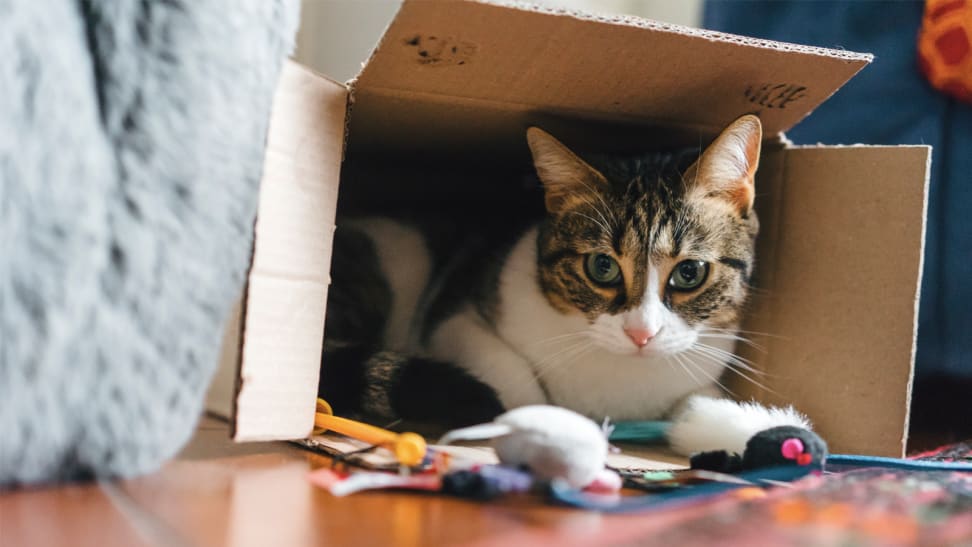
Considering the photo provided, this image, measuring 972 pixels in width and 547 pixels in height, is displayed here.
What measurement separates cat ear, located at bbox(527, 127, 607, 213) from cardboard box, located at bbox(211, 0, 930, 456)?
0.05 meters

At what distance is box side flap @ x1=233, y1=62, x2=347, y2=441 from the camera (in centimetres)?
77

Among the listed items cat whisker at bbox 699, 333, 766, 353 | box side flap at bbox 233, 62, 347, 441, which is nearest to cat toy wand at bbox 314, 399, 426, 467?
box side flap at bbox 233, 62, 347, 441

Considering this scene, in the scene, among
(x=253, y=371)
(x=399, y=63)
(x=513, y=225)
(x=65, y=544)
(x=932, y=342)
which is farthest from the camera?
(x=513, y=225)

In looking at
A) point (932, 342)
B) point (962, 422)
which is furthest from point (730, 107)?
point (962, 422)

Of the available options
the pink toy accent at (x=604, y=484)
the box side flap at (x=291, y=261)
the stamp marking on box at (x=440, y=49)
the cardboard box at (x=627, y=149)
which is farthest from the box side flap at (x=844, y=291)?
the box side flap at (x=291, y=261)

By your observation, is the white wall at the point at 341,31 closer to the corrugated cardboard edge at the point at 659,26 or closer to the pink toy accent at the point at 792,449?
the corrugated cardboard edge at the point at 659,26

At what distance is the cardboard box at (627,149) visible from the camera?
0.80 m

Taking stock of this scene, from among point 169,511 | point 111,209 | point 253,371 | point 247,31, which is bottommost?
point 169,511

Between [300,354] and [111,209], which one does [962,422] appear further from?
[111,209]

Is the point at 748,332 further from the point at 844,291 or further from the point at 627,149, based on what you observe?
the point at 627,149

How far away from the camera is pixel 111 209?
2.18ft

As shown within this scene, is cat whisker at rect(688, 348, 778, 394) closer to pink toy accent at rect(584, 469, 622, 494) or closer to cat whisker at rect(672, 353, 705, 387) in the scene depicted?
cat whisker at rect(672, 353, 705, 387)

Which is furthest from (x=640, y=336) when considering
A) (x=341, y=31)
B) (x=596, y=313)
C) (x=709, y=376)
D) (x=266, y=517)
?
(x=341, y=31)

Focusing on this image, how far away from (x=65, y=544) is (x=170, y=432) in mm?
173
